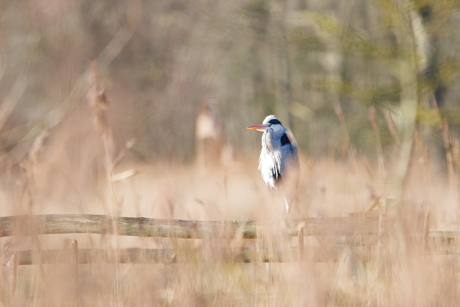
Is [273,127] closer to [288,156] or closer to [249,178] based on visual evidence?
[288,156]

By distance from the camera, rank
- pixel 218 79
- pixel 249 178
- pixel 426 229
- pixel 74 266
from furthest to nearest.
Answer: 1. pixel 218 79
2. pixel 249 178
3. pixel 426 229
4. pixel 74 266

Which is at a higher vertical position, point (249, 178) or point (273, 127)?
point (273, 127)

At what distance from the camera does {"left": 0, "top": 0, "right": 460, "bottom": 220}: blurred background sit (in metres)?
2.33

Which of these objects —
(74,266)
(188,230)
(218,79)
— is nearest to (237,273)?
(188,230)

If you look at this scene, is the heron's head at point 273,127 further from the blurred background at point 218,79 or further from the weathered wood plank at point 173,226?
the weathered wood plank at point 173,226

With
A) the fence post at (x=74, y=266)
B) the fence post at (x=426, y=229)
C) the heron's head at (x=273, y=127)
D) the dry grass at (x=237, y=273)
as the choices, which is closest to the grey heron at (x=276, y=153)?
the heron's head at (x=273, y=127)

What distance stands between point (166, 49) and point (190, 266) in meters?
7.40


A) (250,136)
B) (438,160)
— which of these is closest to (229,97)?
(250,136)

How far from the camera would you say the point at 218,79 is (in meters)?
11.0

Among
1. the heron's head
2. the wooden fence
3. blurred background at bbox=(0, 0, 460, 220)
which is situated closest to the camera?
the wooden fence

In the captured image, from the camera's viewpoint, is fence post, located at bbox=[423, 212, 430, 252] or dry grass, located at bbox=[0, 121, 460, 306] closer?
dry grass, located at bbox=[0, 121, 460, 306]

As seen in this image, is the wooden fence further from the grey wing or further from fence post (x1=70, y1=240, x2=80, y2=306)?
the grey wing

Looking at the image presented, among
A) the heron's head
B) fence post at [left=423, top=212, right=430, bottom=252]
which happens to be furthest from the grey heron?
fence post at [left=423, top=212, right=430, bottom=252]

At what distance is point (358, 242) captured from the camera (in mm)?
2127
